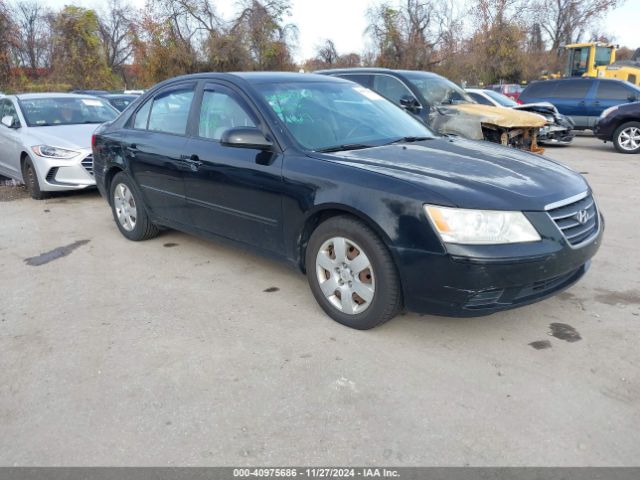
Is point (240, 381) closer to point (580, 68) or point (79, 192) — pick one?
point (79, 192)

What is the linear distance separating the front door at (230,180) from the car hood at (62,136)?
381cm

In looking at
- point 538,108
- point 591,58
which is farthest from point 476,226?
point 591,58

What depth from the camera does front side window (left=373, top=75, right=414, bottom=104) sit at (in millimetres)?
8945

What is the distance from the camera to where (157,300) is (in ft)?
13.5

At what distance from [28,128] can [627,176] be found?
9.46 meters

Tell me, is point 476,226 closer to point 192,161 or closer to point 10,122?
point 192,161

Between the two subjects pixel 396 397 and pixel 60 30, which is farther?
pixel 60 30

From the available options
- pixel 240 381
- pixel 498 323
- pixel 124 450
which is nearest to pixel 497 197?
pixel 498 323

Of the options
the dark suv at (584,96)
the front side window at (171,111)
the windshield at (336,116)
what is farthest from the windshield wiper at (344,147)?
the dark suv at (584,96)

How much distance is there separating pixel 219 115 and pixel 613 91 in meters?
13.0

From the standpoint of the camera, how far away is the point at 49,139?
24.7 ft

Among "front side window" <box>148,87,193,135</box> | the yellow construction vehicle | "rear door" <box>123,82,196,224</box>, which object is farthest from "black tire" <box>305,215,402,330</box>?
the yellow construction vehicle

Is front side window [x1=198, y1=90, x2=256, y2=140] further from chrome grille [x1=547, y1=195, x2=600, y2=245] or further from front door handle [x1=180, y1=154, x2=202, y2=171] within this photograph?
chrome grille [x1=547, y1=195, x2=600, y2=245]

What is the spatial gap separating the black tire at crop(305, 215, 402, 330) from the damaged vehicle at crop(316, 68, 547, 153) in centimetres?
528
